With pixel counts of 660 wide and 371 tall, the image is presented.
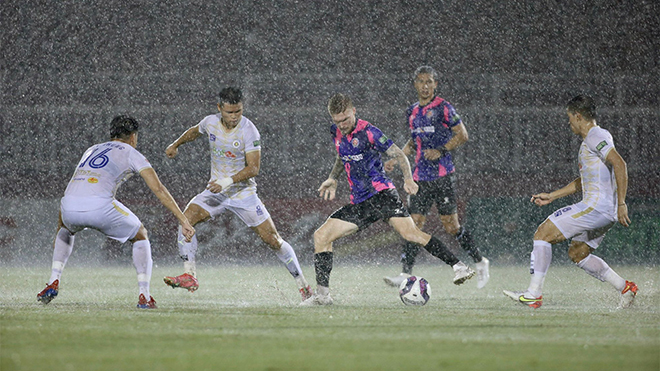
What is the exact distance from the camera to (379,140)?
715cm

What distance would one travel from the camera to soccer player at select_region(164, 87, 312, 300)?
7324mm

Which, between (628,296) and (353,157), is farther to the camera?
(353,157)

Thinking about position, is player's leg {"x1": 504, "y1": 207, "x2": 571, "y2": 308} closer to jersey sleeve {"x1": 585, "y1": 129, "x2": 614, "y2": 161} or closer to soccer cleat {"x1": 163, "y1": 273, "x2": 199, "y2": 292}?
jersey sleeve {"x1": 585, "y1": 129, "x2": 614, "y2": 161}

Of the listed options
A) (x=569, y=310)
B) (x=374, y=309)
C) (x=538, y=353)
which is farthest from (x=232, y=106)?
(x=538, y=353)

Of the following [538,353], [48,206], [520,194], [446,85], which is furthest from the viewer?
[446,85]

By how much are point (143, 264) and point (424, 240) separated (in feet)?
7.10

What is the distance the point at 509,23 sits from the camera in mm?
21000

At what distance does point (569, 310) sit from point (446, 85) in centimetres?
1155

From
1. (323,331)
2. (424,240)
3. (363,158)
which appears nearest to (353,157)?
(363,158)

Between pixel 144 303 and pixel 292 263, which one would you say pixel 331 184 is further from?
pixel 144 303

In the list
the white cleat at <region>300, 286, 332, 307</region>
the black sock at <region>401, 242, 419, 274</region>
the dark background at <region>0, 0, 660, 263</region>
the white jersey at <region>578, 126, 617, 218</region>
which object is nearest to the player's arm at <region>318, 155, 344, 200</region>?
→ the white cleat at <region>300, 286, 332, 307</region>

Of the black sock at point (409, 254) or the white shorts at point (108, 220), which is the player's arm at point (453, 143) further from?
the white shorts at point (108, 220)

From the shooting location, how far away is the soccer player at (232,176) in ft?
24.0

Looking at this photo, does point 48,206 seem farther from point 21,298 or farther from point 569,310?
point 569,310
